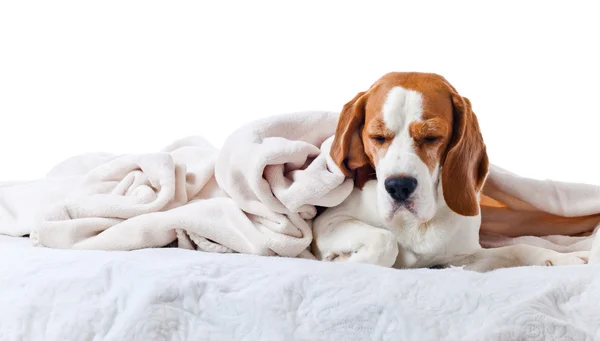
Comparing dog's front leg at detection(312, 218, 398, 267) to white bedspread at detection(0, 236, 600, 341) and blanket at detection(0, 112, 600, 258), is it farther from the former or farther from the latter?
white bedspread at detection(0, 236, 600, 341)

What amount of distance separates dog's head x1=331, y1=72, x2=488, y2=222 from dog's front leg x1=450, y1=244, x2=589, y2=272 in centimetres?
22

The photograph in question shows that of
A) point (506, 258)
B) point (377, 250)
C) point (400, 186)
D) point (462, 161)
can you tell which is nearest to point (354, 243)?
point (377, 250)

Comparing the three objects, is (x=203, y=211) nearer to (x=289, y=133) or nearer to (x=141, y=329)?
(x=289, y=133)

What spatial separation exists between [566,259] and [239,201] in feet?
2.64

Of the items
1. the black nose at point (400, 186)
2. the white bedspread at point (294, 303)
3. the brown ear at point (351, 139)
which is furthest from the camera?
the brown ear at point (351, 139)

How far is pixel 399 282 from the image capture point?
4.53 ft

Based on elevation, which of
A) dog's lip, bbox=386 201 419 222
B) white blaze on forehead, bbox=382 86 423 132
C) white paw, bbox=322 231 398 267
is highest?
white blaze on forehead, bbox=382 86 423 132

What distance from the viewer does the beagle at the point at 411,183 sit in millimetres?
1632

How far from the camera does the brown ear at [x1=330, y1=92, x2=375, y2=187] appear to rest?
68.6 inches

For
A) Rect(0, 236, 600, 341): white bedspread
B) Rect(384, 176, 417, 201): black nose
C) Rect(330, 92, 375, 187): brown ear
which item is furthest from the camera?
Rect(330, 92, 375, 187): brown ear

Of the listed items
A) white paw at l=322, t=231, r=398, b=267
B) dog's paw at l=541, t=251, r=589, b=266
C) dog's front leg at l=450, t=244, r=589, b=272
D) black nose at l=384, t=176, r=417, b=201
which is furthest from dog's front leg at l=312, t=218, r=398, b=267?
dog's paw at l=541, t=251, r=589, b=266

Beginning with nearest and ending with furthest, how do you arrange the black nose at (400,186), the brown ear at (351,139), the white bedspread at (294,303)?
the white bedspread at (294,303) < the black nose at (400,186) < the brown ear at (351,139)

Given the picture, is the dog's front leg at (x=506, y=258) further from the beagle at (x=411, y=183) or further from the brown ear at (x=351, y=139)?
the brown ear at (x=351, y=139)

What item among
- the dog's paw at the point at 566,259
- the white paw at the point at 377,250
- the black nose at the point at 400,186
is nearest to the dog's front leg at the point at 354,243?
the white paw at the point at 377,250
